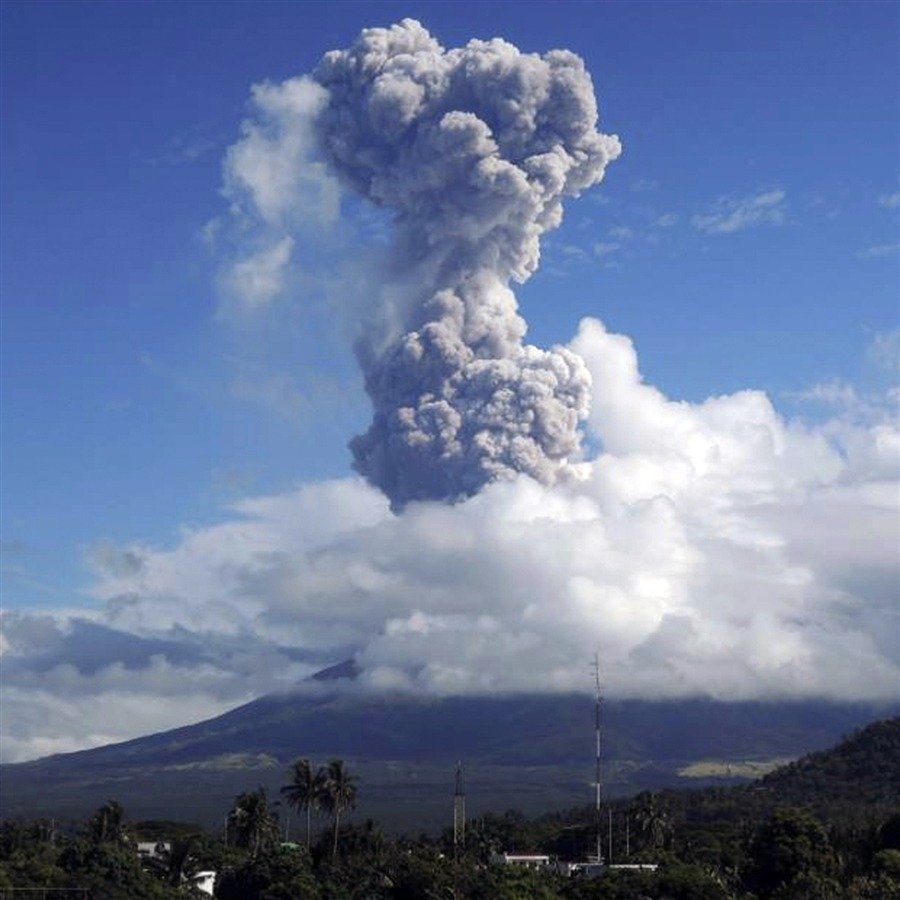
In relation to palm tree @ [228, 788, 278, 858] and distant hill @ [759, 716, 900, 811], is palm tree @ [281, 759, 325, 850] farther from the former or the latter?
distant hill @ [759, 716, 900, 811]

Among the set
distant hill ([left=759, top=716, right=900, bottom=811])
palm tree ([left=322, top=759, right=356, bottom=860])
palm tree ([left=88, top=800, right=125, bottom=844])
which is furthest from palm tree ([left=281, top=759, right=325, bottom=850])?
distant hill ([left=759, top=716, right=900, bottom=811])

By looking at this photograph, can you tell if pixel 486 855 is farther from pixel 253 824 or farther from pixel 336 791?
pixel 253 824

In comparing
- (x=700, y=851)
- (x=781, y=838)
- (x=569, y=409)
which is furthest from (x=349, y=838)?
(x=569, y=409)

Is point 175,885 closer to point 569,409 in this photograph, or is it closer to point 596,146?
point 569,409

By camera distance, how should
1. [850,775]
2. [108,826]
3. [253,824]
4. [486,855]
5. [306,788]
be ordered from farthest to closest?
[850,775]
[486,855]
[108,826]
[253,824]
[306,788]

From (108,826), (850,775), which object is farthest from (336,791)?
(850,775)

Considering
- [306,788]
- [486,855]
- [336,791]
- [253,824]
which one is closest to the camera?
[336,791]
